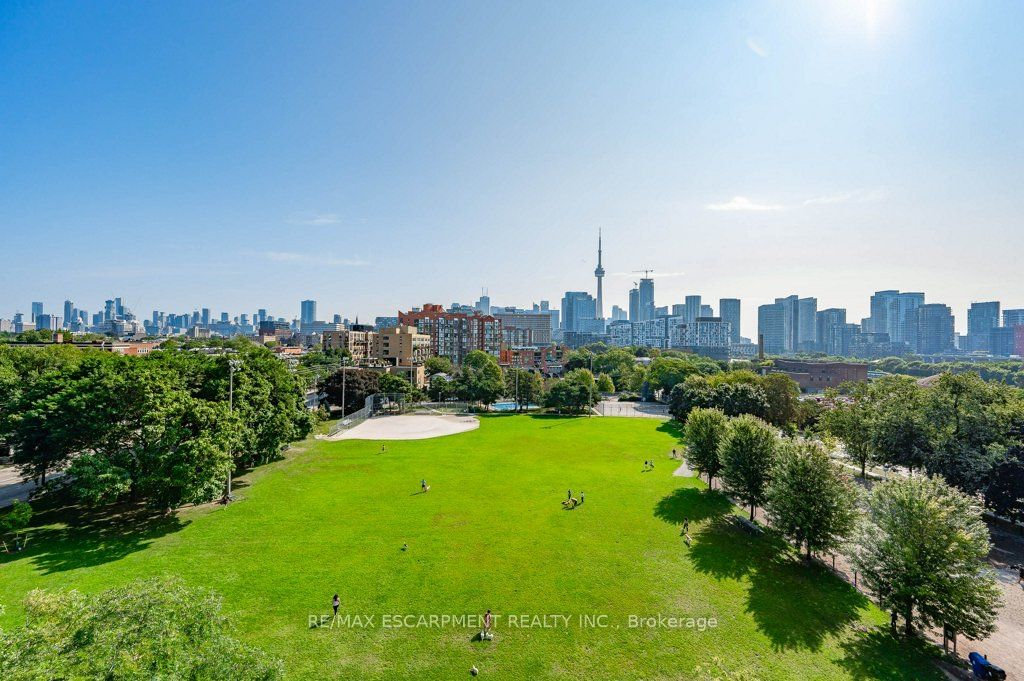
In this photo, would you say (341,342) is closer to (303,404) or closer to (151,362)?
(303,404)

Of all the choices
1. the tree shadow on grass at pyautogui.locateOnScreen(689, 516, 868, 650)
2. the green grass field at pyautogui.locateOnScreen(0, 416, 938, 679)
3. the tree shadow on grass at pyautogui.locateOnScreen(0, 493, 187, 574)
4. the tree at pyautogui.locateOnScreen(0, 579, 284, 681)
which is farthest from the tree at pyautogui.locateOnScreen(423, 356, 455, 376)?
the tree at pyautogui.locateOnScreen(0, 579, 284, 681)

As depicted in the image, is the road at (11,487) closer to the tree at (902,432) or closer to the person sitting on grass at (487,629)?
the person sitting on grass at (487,629)

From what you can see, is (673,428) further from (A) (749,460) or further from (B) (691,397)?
(A) (749,460)

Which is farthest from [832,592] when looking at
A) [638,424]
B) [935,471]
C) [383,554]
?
[638,424]

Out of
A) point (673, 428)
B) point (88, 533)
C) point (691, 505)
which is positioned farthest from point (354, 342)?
point (691, 505)

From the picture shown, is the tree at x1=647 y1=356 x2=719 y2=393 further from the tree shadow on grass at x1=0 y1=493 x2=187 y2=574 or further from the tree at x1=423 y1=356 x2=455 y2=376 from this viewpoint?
the tree shadow on grass at x1=0 y1=493 x2=187 y2=574

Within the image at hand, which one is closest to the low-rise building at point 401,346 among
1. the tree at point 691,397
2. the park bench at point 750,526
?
the tree at point 691,397

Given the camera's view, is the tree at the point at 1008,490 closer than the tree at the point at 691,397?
Yes
